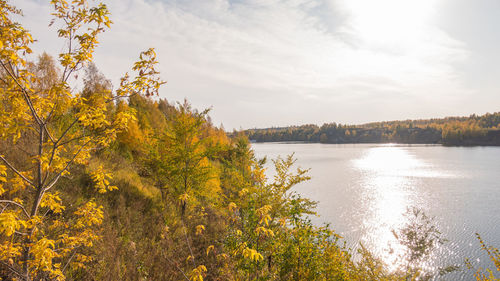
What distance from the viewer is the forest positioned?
362 cm

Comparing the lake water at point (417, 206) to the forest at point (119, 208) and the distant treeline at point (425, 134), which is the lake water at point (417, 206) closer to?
the forest at point (119, 208)

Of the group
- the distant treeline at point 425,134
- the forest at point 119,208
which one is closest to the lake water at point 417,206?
the forest at point 119,208

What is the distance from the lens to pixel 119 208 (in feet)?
33.8

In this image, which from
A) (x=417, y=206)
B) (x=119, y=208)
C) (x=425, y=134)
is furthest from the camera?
(x=425, y=134)

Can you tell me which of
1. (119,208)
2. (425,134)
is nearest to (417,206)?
(119,208)

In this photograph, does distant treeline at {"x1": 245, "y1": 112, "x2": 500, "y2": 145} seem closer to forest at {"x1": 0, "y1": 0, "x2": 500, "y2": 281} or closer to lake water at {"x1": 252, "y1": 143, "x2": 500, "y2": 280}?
lake water at {"x1": 252, "y1": 143, "x2": 500, "y2": 280}

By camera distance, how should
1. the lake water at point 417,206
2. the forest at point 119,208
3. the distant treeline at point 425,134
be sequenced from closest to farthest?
the forest at point 119,208
the lake water at point 417,206
the distant treeline at point 425,134

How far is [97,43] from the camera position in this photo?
393 cm

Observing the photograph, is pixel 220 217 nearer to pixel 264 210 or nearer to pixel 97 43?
pixel 264 210

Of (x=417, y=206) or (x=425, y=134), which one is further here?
(x=425, y=134)

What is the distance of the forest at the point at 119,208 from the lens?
142 inches

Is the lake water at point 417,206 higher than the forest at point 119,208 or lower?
lower

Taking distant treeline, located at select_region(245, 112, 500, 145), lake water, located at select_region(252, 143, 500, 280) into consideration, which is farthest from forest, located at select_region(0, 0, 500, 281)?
distant treeline, located at select_region(245, 112, 500, 145)

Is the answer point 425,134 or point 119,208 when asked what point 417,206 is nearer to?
point 119,208
